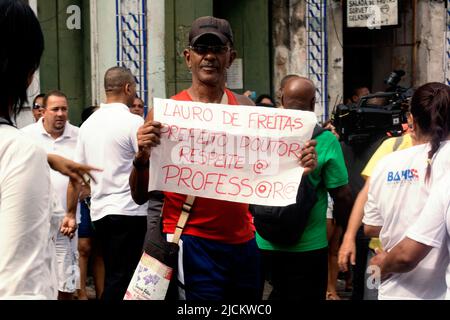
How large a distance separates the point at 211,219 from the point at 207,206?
7 centimetres

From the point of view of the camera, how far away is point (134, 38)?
38.7ft

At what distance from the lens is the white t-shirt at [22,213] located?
2.43 metres

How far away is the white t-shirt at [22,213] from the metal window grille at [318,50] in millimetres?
10642

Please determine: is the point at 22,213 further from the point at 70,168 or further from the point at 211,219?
the point at 211,219

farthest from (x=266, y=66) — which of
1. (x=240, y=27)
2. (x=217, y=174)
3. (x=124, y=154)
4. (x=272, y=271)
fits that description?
(x=217, y=174)

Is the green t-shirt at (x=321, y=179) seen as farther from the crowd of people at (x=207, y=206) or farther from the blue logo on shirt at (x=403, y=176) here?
the blue logo on shirt at (x=403, y=176)

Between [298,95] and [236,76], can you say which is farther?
[236,76]

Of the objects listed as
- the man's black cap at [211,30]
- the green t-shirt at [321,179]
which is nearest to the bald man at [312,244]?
the green t-shirt at [321,179]

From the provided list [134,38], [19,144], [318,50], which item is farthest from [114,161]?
[318,50]

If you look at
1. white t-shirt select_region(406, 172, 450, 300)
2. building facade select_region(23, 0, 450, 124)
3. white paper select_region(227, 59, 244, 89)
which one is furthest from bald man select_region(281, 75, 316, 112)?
white paper select_region(227, 59, 244, 89)

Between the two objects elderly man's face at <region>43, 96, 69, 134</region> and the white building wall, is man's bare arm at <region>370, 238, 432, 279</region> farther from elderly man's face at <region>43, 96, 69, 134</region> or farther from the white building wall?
the white building wall

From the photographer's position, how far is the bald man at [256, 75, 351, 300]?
5.37 meters

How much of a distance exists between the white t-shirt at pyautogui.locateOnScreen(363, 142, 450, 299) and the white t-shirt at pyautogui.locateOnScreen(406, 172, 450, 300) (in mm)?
140
